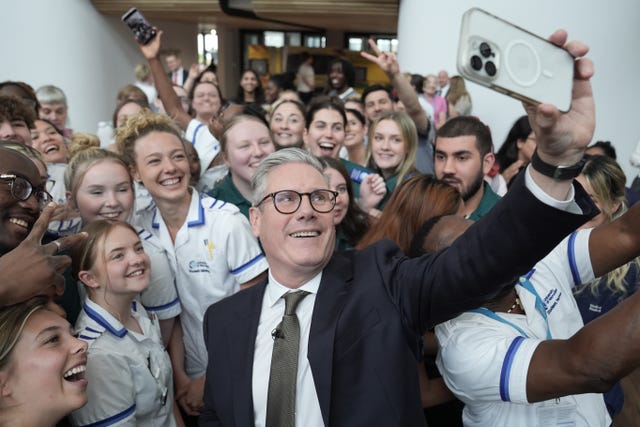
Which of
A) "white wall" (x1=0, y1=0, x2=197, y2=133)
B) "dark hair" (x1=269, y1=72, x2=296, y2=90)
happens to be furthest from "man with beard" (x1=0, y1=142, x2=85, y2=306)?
"white wall" (x1=0, y1=0, x2=197, y2=133)

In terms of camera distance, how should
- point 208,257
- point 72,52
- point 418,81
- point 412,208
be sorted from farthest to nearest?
point 72,52 → point 418,81 → point 208,257 → point 412,208

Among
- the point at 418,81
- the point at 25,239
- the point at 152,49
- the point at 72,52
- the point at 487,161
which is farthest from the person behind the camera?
the point at 72,52

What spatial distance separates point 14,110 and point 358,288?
2091 millimetres

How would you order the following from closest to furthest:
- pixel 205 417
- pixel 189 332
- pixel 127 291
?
pixel 205 417
pixel 127 291
pixel 189 332

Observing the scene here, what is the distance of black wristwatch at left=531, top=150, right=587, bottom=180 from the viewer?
89 centimetres

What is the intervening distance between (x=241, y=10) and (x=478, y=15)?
9075mm

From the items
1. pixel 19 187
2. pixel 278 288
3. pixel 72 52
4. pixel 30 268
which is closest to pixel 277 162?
pixel 278 288

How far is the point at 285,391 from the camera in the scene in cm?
123

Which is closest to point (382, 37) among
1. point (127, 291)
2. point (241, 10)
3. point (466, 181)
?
point (241, 10)

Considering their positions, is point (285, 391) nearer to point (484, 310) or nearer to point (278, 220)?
point (278, 220)

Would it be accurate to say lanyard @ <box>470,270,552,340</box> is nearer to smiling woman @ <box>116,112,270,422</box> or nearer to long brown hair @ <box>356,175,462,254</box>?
long brown hair @ <box>356,175,462,254</box>

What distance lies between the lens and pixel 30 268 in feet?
4.16

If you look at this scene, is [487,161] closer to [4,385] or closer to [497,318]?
[497,318]

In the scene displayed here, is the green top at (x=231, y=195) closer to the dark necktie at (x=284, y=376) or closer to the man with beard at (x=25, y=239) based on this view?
the man with beard at (x=25, y=239)
